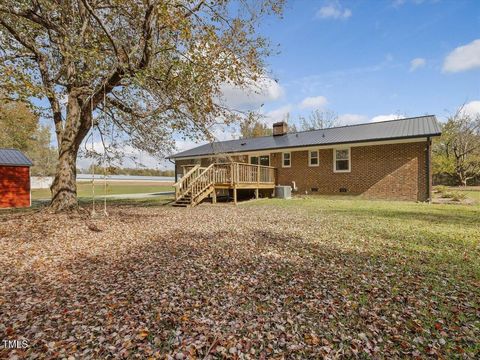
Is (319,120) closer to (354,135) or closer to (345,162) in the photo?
(354,135)

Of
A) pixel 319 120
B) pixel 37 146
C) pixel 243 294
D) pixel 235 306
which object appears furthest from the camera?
pixel 319 120

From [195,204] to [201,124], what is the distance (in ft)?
15.0

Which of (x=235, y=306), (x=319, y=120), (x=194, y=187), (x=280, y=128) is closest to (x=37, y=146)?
(x=194, y=187)

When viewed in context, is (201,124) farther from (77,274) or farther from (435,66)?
(435,66)

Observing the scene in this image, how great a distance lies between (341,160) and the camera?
15172mm

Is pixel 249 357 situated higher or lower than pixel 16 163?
lower

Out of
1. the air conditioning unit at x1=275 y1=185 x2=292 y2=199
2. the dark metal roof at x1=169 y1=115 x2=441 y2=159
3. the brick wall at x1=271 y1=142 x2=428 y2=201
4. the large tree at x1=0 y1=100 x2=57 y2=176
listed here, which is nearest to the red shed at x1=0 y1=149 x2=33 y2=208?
the dark metal roof at x1=169 y1=115 x2=441 y2=159

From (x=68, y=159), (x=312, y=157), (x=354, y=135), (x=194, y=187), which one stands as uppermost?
(x=354, y=135)

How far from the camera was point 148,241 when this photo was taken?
18.8 feet

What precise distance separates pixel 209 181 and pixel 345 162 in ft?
26.6

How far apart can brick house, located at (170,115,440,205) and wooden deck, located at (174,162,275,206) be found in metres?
0.05

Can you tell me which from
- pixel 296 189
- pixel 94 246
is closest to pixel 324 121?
pixel 296 189

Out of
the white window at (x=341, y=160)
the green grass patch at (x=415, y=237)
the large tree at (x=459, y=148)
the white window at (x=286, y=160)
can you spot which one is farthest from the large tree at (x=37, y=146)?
the large tree at (x=459, y=148)

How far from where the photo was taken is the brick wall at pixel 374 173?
12.8 m
